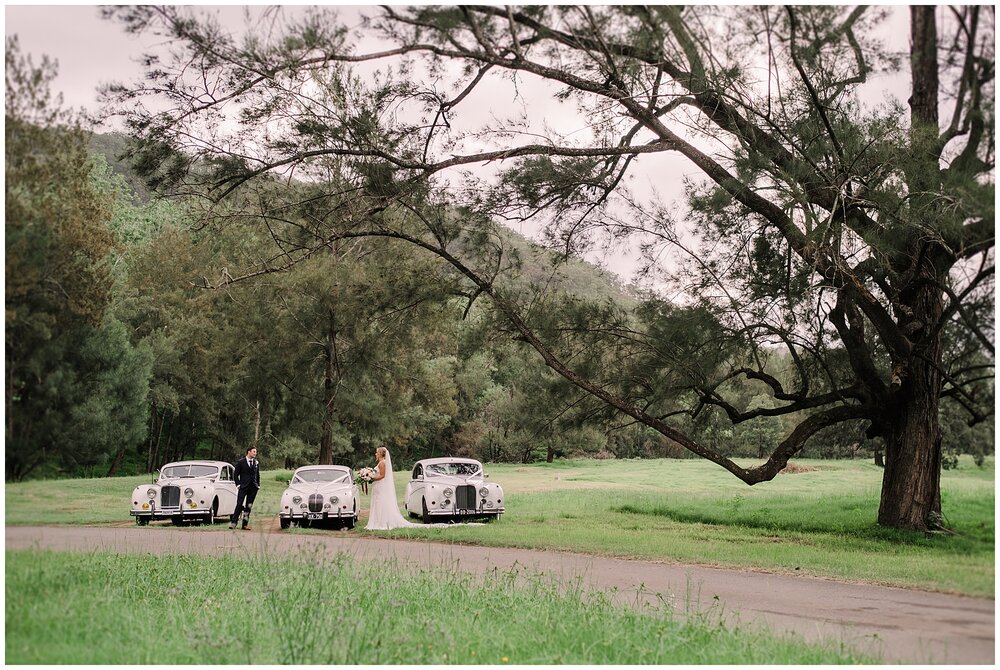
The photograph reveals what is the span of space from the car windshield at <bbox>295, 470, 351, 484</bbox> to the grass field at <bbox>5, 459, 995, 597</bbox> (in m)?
1.24

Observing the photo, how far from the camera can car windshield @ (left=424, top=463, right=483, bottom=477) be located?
1709 cm

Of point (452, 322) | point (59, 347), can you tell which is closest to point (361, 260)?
point (452, 322)

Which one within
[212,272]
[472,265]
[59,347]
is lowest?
[59,347]

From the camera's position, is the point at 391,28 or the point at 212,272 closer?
the point at 391,28

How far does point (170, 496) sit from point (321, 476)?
2.79 meters

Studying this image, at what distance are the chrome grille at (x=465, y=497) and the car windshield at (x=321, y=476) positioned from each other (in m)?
2.10

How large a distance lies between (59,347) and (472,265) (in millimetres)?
9312

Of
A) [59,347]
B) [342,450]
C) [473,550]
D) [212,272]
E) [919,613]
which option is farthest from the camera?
[342,450]

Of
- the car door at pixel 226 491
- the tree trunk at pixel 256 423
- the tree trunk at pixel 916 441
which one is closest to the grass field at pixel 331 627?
the tree trunk at pixel 916 441

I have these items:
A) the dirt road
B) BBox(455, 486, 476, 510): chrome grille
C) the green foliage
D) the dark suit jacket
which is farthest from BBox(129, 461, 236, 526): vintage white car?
the green foliage

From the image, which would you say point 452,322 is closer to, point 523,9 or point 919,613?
point 523,9

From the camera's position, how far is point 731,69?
33.6 ft

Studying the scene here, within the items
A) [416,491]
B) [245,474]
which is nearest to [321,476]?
[416,491]

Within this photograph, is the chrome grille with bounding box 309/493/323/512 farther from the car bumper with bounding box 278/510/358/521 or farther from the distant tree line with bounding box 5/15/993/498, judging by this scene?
the distant tree line with bounding box 5/15/993/498
